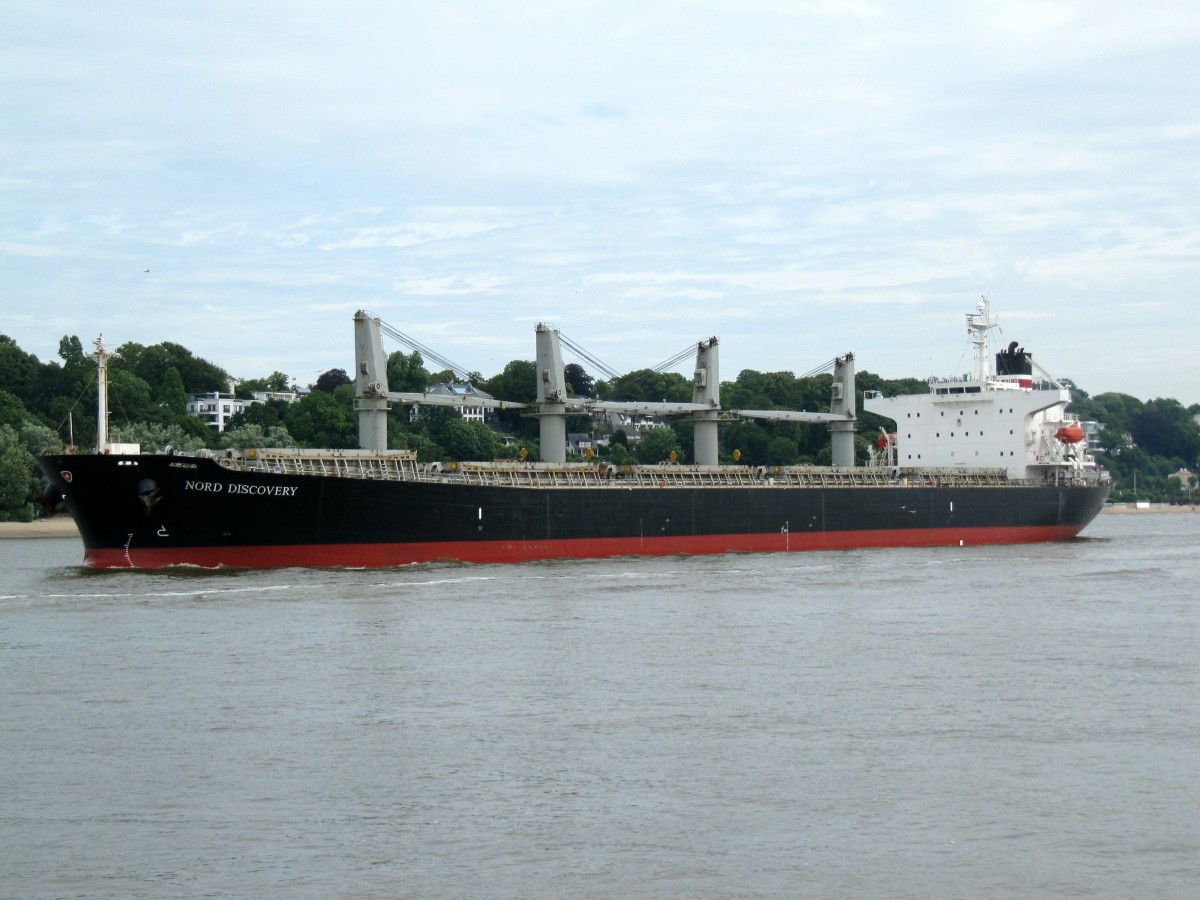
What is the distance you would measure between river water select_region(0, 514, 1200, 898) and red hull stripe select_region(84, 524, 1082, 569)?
4.59 meters

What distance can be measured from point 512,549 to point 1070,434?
86.7 ft

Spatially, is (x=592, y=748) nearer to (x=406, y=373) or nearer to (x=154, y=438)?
(x=154, y=438)

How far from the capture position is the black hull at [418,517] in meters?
29.1

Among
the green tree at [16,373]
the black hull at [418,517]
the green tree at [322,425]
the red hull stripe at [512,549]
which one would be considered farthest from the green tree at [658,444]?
the black hull at [418,517]

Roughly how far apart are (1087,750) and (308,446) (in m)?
67.2

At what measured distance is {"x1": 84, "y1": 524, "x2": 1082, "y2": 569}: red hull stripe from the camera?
29609mm

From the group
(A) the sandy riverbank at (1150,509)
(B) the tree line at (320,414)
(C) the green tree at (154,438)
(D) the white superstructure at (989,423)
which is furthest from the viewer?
(A) the sandy riverbank at (1150,509)

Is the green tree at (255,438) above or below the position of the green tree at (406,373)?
below

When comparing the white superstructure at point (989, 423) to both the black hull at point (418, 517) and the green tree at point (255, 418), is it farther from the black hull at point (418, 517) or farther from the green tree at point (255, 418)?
the green tree at point (255, 418)

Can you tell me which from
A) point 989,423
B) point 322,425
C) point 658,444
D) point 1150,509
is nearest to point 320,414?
point 322,425

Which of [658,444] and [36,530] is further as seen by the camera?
[658,444]

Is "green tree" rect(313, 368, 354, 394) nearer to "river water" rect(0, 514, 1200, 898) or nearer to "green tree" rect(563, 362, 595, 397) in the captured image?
"green tree" rect(563, 362, 595, 397)

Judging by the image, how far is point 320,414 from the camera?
259 ft

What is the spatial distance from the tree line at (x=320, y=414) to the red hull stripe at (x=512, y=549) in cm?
2181
